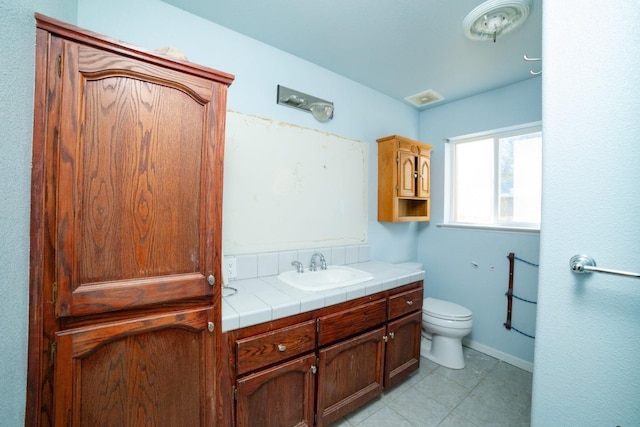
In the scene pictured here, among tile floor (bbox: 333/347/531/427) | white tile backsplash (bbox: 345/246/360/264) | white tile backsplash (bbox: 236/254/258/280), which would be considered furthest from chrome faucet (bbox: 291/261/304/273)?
tile floor (bbox: 333/347/531/427)

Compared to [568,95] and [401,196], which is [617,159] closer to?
[568,95]

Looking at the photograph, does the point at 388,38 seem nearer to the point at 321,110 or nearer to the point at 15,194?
the point at 321,110

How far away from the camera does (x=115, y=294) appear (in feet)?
2.59

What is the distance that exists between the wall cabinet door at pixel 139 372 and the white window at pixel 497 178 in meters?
2.59

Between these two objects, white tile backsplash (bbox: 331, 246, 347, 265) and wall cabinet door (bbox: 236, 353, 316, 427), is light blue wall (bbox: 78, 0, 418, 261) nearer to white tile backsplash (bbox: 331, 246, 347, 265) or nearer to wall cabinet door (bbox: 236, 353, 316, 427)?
white tile backsplash (bbox: 331, 246, 347, 265)

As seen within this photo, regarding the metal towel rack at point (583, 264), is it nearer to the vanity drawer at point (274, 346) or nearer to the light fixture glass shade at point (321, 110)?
the vanity drawer at point (274, 346)

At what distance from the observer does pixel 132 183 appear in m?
0.81

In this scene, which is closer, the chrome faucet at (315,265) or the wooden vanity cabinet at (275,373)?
the wooden vanity cabinet at (275,373)

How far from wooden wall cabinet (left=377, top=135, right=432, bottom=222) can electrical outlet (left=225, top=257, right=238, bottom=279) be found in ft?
4.62

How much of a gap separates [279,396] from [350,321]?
1.69 ft

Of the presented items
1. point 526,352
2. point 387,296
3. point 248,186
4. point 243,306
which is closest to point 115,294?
point 243,306

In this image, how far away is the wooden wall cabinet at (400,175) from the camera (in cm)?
222

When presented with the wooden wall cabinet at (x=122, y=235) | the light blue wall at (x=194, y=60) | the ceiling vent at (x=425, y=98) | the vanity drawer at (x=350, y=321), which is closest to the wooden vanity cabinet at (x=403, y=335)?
the vanity drawer at (x=350, y=321)

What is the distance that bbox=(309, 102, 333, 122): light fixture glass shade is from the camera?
6.16 ft
